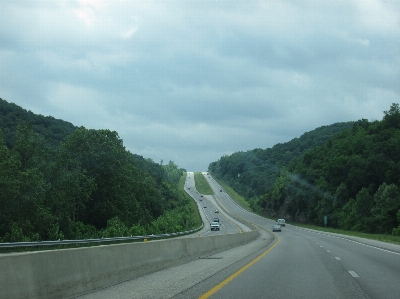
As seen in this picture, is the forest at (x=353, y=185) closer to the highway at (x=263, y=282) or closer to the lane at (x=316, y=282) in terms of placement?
the lane at (x=316, y=282)

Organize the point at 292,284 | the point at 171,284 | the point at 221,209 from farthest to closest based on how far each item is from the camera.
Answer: the point at 221,209 → the point at 292,284 → the point at 171,284

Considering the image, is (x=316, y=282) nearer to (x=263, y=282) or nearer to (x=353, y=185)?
(x=263, y=282)

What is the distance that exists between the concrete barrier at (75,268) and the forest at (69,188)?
111 feet

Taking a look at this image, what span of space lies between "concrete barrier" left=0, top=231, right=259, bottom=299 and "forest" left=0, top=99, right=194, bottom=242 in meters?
33.9

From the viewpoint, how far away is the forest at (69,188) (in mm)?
50594

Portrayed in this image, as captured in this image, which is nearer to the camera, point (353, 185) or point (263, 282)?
point (263, 282)

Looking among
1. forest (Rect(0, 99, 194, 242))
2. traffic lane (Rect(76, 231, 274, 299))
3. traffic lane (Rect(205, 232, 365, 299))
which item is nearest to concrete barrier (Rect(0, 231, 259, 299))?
traffic lane (Rect(76, 231, 274, 299))

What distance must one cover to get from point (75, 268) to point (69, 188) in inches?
2183

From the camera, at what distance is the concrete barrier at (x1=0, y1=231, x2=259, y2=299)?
307 inches

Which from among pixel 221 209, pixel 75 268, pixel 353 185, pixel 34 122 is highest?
pixel 34 122

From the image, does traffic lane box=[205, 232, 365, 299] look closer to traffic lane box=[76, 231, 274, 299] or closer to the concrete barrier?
traffic lane box=[76, 231, 274, 299]

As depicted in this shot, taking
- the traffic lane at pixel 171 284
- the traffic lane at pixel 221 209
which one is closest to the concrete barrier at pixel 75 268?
the traffic lane at pixel 171 284

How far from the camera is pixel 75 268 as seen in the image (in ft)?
32.2

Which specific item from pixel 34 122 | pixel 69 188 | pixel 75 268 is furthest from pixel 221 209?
pixel 75 268
